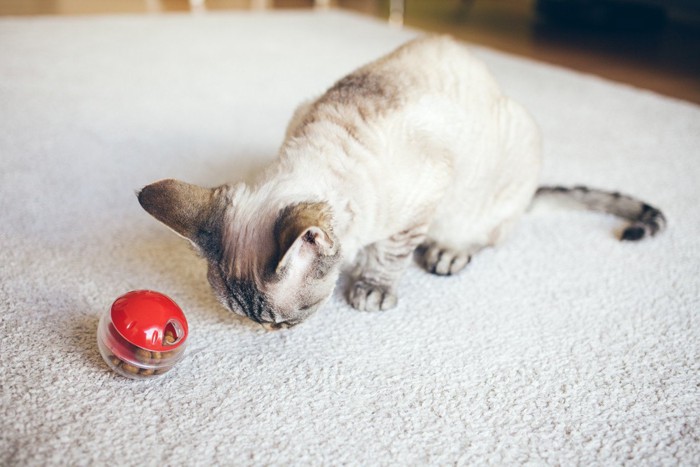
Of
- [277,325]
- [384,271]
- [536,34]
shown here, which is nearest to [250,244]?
[277,325]

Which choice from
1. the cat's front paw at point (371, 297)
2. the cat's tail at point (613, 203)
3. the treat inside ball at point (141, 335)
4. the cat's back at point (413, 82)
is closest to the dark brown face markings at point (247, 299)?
the treat inside ball at point (141, 335)

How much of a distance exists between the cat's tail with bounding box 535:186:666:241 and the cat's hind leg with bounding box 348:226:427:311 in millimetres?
590

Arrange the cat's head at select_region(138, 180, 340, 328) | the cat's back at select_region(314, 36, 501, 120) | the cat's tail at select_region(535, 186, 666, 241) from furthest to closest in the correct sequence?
the cat's tail at select_region(535, 186, 666, 241) → the cat's back at select_region(314, 36, 501, 120) → the cat's head at select_region(138, 180, 340, 328)

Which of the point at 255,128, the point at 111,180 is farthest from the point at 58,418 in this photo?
the point at 255,128

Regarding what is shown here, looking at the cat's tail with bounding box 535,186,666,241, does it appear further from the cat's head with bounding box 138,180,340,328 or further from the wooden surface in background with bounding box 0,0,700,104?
the wooden surface in background with bounding box 0,0,700,104

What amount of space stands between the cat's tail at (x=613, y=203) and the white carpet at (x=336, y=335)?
0.05 m

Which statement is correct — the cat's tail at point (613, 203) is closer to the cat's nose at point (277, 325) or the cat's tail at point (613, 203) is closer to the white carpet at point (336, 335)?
the white carpet at point (336, 335)

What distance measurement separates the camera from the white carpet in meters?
1.02

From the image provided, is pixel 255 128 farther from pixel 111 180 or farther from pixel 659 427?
pixel 659 427

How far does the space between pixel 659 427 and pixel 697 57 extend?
3449 mm

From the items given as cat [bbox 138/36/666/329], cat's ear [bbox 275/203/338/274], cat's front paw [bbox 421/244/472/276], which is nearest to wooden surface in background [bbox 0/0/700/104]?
cat [bbox 138/36/666/329]

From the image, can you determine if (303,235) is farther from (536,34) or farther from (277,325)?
(536,34)

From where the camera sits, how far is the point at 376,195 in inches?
49.1

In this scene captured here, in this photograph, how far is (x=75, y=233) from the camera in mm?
1548
